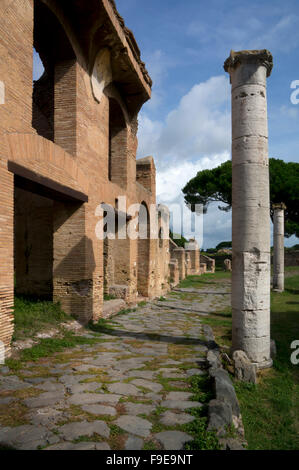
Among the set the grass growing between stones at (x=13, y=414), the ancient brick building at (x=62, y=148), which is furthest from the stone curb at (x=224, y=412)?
the ancient brick building at (x=62, y=148)

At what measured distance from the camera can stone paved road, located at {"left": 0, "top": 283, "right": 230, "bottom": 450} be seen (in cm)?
235

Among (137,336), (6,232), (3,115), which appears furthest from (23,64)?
(137,336)

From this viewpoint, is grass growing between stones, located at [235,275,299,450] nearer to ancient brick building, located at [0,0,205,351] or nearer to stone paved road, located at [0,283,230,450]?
stone paved road, located at [0,283,230,450]

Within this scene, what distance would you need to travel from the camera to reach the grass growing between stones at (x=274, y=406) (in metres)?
2.86

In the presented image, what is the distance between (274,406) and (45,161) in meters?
4.43

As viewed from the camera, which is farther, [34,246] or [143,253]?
[143,253]

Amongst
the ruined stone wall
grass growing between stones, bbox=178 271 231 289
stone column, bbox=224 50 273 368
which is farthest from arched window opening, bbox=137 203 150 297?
stone column, bbox=224 50 273 368

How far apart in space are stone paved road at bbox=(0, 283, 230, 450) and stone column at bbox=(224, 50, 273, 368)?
781 millimetres

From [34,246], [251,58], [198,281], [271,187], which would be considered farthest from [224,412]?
[271,187]

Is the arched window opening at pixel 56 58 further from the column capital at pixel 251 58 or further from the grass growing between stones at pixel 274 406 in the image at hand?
the grass growing between stones at pixel 274 406

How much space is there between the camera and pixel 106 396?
3.14 meters

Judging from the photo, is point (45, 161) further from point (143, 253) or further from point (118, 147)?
point (143, 253)

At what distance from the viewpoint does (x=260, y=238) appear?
4734 millimetres

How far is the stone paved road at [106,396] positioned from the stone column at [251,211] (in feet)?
2.56
